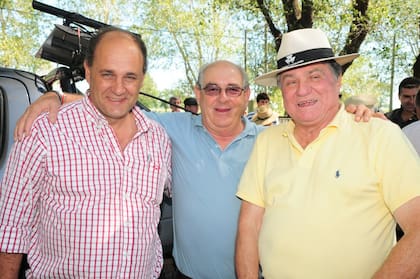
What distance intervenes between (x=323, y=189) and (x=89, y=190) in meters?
1.16

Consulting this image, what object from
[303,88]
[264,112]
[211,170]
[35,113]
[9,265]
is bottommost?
[9,265]

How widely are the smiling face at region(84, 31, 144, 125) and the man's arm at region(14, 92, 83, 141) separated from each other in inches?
8.3

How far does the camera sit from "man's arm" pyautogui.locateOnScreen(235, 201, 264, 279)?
2307 millimetres

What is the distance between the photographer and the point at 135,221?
7.20 ft

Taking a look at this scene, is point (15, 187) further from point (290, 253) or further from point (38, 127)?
point (290, 253)

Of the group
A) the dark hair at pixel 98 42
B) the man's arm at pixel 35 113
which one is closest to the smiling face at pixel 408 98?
the dark hair at pixel 98 42

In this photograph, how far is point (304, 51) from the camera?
2.25 m

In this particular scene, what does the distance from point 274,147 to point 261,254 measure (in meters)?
0.59

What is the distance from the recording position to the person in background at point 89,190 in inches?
82.4

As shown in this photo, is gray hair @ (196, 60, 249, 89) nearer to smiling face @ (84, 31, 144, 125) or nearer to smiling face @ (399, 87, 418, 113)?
smiling face @ (84, 31, 144, 125)

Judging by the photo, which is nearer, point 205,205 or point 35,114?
point 35,114

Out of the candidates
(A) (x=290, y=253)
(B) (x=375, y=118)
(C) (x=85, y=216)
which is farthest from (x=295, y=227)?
(C) (x=85, y=216)

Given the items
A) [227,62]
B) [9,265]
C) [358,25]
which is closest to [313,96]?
[227,62]

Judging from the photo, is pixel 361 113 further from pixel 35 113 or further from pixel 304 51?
pixel 35 113
